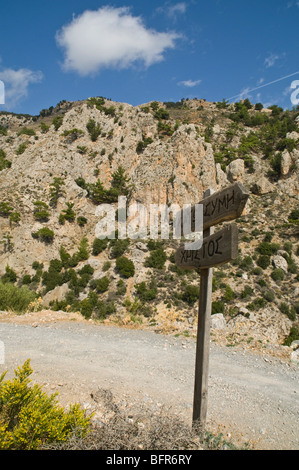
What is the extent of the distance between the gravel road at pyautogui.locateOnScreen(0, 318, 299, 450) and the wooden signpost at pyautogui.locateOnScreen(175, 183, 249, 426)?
82cm

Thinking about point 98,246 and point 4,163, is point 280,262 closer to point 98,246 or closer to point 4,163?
point 98,246

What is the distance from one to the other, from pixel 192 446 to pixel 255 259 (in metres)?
22.7

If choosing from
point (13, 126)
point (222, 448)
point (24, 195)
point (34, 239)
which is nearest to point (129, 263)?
point (34, 239)

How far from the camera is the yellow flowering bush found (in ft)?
7.63

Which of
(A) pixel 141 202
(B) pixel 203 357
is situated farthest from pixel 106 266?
(B) pixel 203 357

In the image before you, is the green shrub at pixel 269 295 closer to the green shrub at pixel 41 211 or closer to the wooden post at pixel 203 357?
→ the wooden post at pixel 203 357

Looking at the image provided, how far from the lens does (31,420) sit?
2365 mm

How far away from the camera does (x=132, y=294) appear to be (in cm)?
2123

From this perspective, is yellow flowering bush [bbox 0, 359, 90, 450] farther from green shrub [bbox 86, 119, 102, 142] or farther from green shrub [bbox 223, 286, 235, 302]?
green shrub [bbox 86, 119, 102, 142]

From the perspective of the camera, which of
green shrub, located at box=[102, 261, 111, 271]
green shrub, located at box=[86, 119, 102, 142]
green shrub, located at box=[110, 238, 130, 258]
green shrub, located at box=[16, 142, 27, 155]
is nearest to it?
green shrub, located at box=[102, 261, 111, 271]

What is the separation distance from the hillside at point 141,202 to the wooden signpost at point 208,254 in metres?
8.92

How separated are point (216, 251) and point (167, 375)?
342cm

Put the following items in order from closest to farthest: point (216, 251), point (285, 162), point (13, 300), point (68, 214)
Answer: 1. point (216, 251)
2. point (13, 300)
3. point (68, 214)
4. point (285, 162)

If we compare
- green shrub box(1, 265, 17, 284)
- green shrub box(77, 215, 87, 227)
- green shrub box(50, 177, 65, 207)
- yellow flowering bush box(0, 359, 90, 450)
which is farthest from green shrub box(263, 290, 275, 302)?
green shrub box(50, 177, 65, 207)
